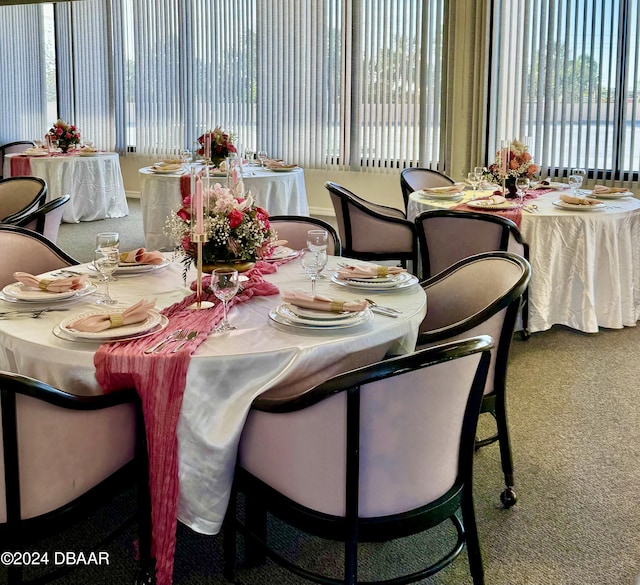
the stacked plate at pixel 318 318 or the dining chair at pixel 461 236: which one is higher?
the dining chair at pixel 461 236

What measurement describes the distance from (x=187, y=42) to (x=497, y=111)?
4538mm

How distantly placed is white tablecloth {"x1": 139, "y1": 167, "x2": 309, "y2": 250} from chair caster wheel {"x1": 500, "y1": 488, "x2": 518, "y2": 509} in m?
3.99

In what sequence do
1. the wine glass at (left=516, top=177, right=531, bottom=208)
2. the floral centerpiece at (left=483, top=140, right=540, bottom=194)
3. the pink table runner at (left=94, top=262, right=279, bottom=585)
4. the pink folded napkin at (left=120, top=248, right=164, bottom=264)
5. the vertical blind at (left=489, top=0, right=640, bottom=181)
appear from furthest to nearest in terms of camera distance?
the vertical blind at (left=489, top=0, right=640, bottom=181) → the wine glass at (left=516, top=177, right=531, bottom=208) → the floral centerpiece at (left=483, top=140, right=540, bottom=194) → the pink folded napkin at (left=120, top=248, right=164, bottom=264) → the pink table runner at (left=94, top=262, right=279, bottom=585)

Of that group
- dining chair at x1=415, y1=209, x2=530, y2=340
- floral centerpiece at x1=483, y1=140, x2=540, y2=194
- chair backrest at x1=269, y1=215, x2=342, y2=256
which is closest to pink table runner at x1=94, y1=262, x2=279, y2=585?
chair backrest at x1=269, y1=215, x2=342, y2=256

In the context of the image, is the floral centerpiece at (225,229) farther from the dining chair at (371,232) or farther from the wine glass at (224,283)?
the dining chair at (371,232)

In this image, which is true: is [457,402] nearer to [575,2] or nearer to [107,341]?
[107,341]

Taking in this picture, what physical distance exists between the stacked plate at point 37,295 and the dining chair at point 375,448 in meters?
0.82

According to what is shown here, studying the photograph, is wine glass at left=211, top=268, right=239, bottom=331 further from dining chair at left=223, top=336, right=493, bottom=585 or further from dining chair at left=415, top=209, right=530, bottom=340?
dining chair at left=415, top=209, right=530, bottom=340

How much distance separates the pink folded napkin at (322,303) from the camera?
2.29 m

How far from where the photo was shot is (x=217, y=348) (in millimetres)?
2074

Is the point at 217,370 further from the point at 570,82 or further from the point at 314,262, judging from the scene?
the point at 570,82

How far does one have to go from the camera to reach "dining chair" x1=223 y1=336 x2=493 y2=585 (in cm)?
178

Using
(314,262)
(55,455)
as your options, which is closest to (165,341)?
(55,455)

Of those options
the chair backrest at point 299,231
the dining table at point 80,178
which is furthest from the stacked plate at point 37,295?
the dining table at point 80,178
